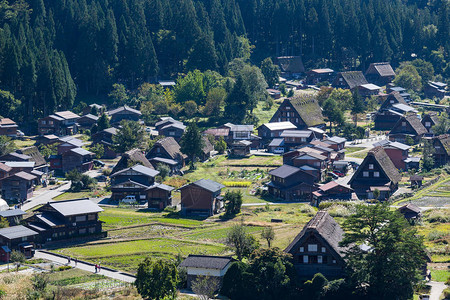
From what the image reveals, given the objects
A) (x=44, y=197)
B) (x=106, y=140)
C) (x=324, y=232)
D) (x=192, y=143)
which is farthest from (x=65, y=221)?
(x=106, y=140)

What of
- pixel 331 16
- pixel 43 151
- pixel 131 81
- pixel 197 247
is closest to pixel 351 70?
pixel 331 16

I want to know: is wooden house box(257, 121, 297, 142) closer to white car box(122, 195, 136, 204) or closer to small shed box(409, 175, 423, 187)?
small shed box(409, 175, 423, 187)

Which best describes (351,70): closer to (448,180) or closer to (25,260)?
(448,180)

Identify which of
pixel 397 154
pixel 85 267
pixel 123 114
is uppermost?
pixel 123 114

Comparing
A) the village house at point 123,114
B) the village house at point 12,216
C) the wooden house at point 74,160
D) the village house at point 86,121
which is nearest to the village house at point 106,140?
the wooden house at point 74,160

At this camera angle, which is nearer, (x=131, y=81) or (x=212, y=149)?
(x=212, y=149)

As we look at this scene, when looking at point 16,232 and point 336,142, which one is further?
point 336,142

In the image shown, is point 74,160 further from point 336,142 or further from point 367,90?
point 367,90
